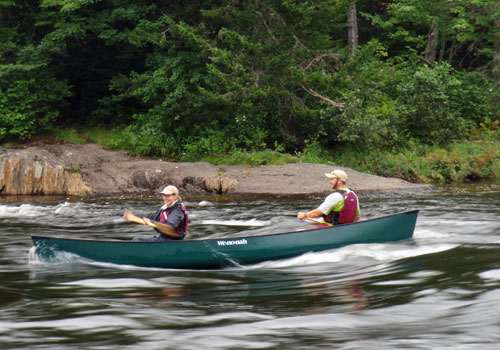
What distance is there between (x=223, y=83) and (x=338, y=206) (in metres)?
14.6

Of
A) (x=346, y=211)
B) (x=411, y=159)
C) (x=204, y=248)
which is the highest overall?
(x=411, y=159)

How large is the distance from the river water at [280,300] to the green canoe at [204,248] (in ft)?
0.49

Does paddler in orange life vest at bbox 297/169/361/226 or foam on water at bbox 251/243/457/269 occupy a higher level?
paddler in orange life vest at bbox 297/169/361/226

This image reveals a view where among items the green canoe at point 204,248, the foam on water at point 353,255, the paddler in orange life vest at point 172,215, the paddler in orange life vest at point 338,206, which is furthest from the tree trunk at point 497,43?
the paddler in orange life vest at point 172,215

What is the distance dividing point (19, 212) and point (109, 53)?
1299 centimetres

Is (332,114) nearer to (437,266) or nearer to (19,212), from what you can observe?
(19,212)

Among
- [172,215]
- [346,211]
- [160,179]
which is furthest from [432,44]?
[172,215]

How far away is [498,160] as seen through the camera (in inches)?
866

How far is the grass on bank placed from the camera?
20969 mm

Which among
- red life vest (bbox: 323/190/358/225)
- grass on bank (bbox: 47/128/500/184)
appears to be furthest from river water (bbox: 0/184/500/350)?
grass on bank (bbox: 47/128/500/184)

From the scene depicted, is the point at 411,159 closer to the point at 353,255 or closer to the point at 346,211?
the point at 346,211

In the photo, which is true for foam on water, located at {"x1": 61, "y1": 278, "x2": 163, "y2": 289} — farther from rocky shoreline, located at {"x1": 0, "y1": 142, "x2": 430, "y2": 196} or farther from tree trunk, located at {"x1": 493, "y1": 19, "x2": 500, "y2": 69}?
tree trunk, located at {"x1": 493, "y1": 19, "x2": 500, "y2": 69}

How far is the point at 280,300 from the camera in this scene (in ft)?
21.0

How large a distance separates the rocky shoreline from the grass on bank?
126 centimetres
